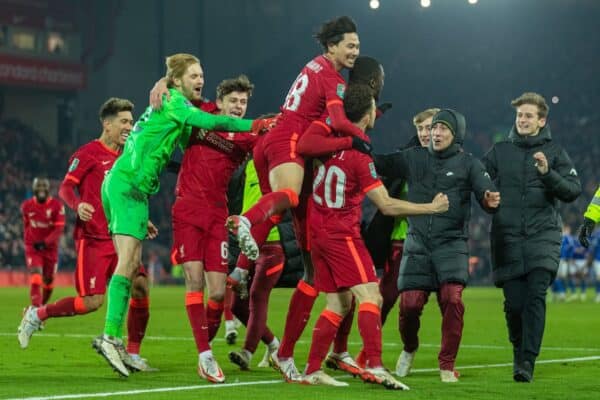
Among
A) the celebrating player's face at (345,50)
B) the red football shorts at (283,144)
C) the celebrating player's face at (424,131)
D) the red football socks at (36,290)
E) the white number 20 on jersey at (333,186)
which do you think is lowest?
the red football socks at (36,290)

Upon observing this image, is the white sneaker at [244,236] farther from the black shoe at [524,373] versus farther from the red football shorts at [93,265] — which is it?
the red football shorts at [93,265]

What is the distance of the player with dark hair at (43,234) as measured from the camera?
20969mm

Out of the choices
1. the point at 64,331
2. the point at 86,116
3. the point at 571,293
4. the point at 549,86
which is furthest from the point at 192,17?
the point at 64,331

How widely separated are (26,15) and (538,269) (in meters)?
43.0

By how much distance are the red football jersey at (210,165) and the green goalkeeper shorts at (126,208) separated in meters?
0.30

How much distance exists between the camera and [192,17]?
158ft

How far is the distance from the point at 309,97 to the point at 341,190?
781 millimetres

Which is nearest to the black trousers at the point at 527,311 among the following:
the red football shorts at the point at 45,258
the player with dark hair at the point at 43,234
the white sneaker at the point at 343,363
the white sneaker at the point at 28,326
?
the white sneaker at the point at 343,363

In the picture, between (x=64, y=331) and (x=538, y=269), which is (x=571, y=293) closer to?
(x=64, y=331)

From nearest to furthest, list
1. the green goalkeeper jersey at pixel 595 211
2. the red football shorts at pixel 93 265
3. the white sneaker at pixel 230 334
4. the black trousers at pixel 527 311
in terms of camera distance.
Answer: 1. the black trousers at pixel 527 311
2. the green goalkeeper jersey at pixel 595 211
3. the red football shorts at pixel 93 265
4. the white sneaker at pixel 230 334

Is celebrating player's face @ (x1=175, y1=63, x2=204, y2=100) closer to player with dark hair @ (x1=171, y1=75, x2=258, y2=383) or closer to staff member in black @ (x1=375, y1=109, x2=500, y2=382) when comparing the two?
player with dark hair @ (x1=171, y1=75, x2=258, y2=383)

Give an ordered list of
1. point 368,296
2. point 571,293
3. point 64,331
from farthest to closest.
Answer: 1. point 571,293
2. point 64,331
3. point 368,296

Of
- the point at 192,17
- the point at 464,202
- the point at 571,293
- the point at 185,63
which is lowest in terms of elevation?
the point at 571,293

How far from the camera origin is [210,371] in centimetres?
902
